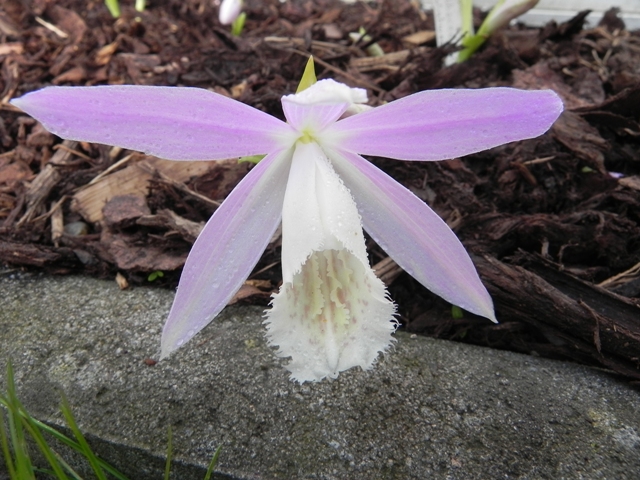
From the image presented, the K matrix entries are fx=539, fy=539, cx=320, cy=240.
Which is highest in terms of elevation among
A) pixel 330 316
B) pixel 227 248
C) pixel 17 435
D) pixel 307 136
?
pixel 307 136

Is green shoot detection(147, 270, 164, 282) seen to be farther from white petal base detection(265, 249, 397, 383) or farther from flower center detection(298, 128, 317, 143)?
flower center detection(298, 128, 317, 143)

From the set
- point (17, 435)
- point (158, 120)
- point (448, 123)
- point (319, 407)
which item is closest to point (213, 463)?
point (319, 407)

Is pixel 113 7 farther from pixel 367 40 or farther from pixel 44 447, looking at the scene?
pixel 44 447

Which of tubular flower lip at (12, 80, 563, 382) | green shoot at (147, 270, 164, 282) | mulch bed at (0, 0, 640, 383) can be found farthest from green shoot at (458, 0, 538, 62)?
green shoot at (147, 270, 164, 282)

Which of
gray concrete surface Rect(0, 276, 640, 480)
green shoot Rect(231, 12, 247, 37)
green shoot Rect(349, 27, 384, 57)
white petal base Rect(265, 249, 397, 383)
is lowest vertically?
gray concrete surface Rect(0, 276, 640, 480)

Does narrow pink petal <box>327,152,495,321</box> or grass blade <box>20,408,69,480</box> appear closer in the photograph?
grass blade <box>20,408,69,480</box>

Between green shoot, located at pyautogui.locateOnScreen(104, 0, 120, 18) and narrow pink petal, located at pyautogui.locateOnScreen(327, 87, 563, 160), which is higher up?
green shoot, located at pyautogui.locateOnScreen(104, 0, 120, 18)

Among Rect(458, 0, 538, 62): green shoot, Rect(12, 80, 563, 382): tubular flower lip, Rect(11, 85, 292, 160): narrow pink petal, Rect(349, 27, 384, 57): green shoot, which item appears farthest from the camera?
Rect(349, 27, 384, 57): green shoot
